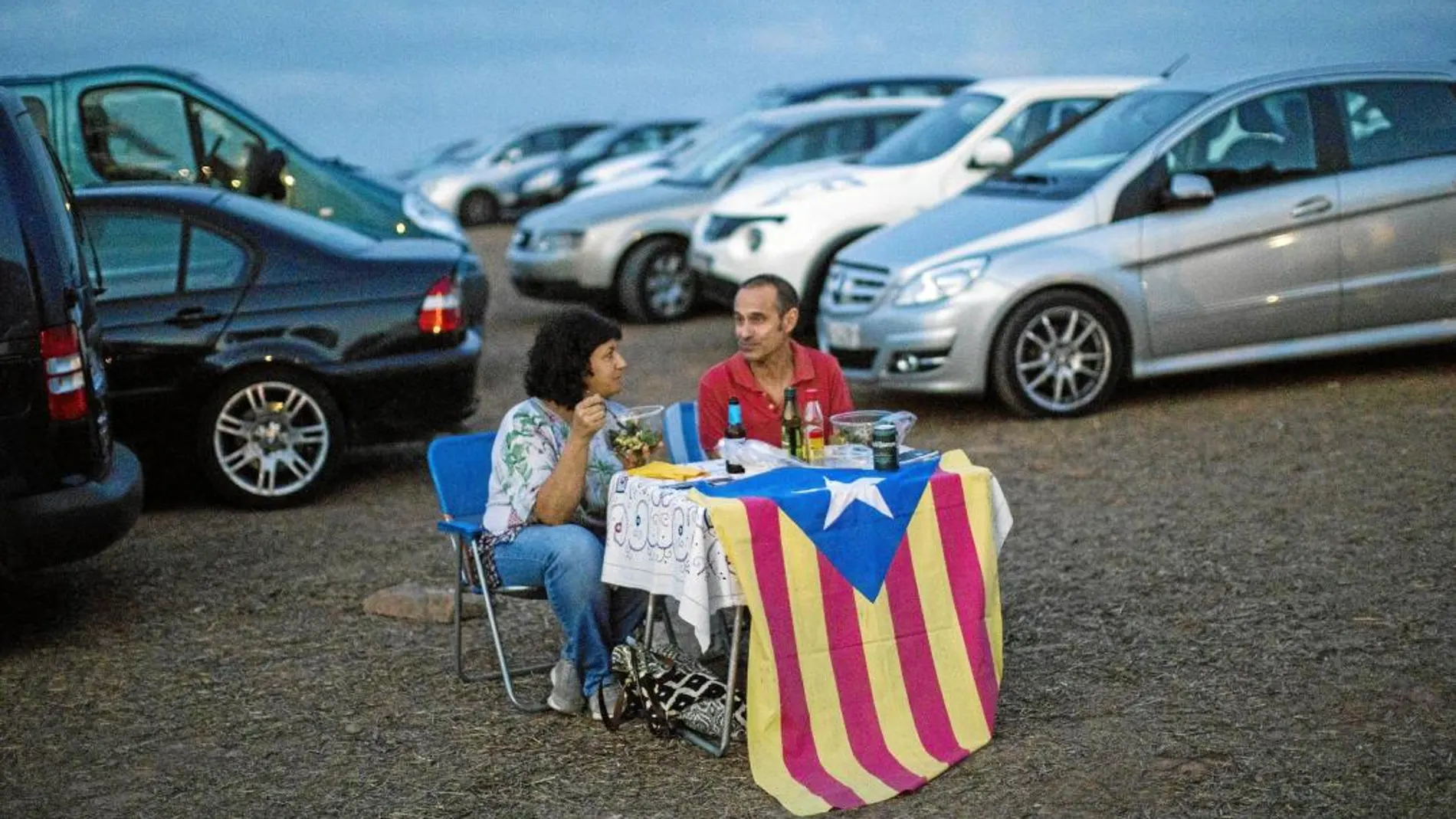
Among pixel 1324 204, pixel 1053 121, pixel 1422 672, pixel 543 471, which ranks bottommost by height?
pixel 1422 672

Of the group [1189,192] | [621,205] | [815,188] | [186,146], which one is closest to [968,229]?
[1189,192]

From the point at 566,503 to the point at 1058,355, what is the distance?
4.76m

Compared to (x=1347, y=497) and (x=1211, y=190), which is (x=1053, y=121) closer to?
(x=1211, y=190)

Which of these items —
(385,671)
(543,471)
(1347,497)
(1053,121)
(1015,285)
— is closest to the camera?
(543,471)

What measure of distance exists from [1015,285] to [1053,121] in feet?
11.3

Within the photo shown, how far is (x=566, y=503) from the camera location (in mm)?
5180

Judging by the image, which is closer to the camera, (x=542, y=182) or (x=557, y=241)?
(x=557, y=241)

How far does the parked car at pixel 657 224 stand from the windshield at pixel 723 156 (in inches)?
0.5

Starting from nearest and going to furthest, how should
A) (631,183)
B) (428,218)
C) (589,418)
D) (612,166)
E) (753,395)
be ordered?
(589,418)
(753,395)
(428,218)
(631,183)
(612,166)

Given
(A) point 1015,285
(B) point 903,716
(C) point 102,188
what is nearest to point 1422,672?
(B) point 903,716

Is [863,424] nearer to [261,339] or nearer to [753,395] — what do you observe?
[753,395]

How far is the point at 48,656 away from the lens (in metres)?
6.21

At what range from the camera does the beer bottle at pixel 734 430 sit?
16.9 feet

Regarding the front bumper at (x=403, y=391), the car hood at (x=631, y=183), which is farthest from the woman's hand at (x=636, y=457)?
the car hood at (x=631, y=183)
